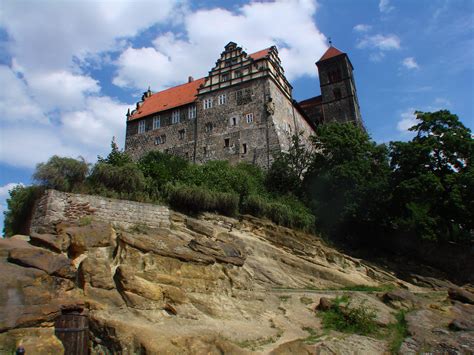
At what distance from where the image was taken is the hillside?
30.1ft

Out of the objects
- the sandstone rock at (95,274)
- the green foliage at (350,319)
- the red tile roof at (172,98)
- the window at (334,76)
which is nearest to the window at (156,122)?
the red tile roof at (172,98)

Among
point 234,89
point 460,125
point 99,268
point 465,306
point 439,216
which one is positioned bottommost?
point 465,306

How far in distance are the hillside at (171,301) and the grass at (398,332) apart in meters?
0.08

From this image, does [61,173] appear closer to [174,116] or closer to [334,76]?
[174,116]

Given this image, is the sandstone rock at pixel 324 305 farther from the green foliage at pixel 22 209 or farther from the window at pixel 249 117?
the window at pixel 249 117

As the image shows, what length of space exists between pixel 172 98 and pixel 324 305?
33.8m

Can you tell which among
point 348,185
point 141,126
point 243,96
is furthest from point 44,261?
point 141,126

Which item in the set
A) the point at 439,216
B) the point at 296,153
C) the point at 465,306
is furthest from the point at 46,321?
the point at 296,153

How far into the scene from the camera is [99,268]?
1117 cm

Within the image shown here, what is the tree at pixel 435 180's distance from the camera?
2372cm

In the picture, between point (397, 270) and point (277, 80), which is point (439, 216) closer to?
point (397, 270)

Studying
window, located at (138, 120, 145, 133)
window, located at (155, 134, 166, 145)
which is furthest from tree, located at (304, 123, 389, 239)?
window, located at (138, 120, 145, 133)

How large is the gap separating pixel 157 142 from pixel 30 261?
101 feet

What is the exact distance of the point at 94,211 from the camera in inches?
648
